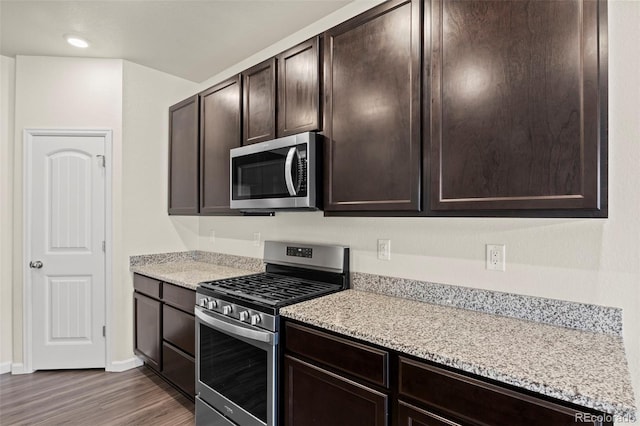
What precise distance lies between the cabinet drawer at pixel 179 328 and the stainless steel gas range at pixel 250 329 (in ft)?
0.61

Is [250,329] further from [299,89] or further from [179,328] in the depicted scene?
[299,89]

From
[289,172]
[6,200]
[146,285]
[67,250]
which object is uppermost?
[289,172]

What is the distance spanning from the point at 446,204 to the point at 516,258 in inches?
17.7

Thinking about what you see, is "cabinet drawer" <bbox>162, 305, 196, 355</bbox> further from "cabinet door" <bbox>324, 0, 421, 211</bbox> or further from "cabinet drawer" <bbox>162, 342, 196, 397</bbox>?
"cabinet door" <bbox>324, 0, 421, 211</bbox>

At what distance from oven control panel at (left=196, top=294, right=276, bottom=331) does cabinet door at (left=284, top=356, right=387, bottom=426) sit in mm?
199

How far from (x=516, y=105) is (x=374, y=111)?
2.03ft

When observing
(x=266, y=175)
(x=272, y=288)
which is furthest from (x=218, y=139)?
Answer: (x=272, y=288)

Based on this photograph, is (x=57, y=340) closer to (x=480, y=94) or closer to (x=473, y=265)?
(x=473, y=265)

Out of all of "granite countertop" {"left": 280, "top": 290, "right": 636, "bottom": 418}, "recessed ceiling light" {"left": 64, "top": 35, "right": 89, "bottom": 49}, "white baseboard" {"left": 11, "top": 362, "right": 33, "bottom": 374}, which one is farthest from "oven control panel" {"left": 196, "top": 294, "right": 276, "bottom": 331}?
"recessed ceiling light" {"left": 64, "top": 35, "right": 89, "bottom": 49}

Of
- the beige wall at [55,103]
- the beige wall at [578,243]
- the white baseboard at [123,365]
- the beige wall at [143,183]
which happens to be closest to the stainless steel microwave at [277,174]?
the beige wall at [578,243]

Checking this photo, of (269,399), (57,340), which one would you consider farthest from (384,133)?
(57,340)

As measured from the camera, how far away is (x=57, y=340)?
3.02m

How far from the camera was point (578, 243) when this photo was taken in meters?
1.40

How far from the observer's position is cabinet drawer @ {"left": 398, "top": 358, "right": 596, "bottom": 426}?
96 centimetres
